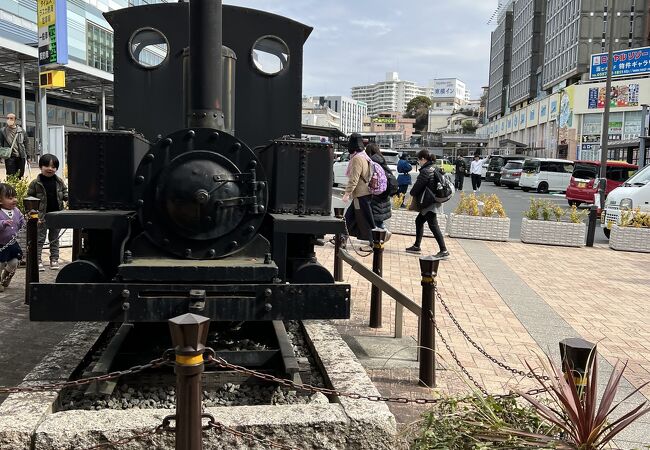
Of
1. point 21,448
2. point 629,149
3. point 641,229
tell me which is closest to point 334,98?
point 629,149

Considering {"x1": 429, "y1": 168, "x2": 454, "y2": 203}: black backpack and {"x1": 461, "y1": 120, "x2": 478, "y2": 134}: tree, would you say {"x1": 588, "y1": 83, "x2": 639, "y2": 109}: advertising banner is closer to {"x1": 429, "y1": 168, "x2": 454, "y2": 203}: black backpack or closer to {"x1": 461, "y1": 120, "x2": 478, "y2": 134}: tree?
{"x1": 429, "y1": 168, "x2": 454, "y2": 203}: black backpack

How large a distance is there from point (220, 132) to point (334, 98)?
151022mm

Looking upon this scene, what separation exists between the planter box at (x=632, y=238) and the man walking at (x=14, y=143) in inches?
461

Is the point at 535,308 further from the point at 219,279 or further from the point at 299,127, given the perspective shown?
the point at 219,279

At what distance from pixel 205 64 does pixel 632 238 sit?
35.8 feet

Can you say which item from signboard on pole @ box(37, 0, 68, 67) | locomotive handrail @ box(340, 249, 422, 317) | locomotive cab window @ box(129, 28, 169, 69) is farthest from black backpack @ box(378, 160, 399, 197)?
signboard on pole @ box(37, 0, 68, 67)

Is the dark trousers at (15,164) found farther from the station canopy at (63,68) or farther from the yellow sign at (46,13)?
the station canopy at (63,68)

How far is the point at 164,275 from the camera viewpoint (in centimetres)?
388

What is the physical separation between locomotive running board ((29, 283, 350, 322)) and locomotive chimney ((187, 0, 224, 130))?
1.19 m

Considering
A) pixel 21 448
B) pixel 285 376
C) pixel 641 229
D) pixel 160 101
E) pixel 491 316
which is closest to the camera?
pixel 21 448

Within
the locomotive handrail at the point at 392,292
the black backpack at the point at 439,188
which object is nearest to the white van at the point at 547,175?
the black backpack at the point at 439,188

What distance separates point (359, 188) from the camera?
913 cm

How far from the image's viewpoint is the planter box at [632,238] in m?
12.2

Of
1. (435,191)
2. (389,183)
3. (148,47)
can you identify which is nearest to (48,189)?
(148,47)
